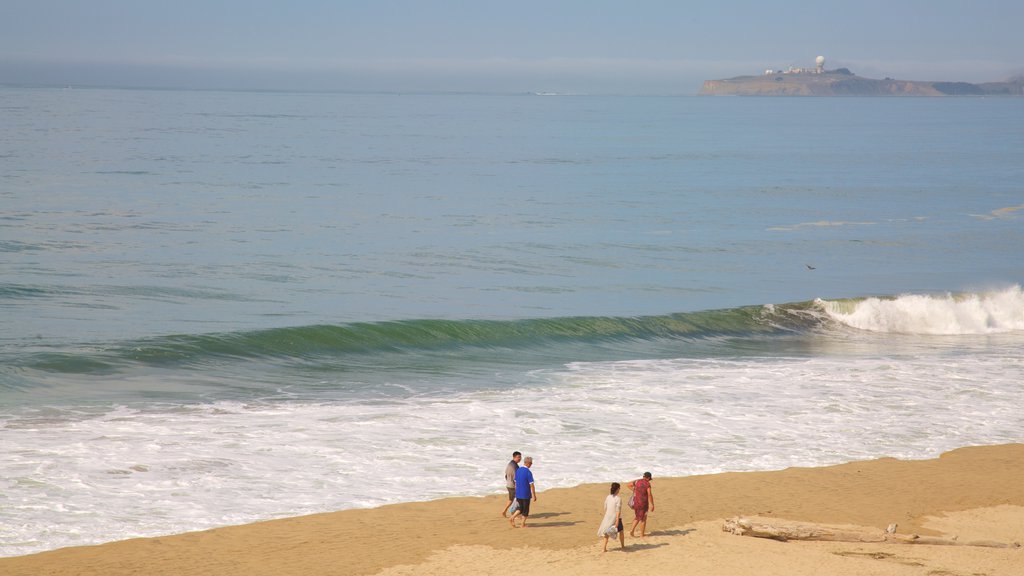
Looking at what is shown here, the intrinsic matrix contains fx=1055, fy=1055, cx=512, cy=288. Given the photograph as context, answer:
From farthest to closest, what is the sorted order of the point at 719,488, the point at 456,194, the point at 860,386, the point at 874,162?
the point at 874,162 < the point at 456,194 < the point at 860,386 < the point at 719,488

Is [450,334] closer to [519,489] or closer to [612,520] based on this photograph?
[519,489]

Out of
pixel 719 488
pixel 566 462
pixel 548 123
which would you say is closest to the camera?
pixel 719 488

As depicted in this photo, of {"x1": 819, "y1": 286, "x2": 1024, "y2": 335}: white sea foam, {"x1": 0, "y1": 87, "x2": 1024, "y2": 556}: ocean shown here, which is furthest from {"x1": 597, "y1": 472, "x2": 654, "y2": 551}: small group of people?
{"x1": 819, "y1": 286, "x2": 1024, "y2": 335}: white sea foam

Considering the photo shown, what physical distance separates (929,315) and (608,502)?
72.9ft

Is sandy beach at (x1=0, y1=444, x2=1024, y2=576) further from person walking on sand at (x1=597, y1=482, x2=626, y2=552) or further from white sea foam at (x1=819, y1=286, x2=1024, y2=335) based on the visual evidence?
white sea foam at (x1=819, y1=286, x2=1024, y2=335)

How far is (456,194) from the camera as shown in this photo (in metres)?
56.8

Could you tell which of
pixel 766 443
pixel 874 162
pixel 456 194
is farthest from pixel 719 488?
pixel 874 162

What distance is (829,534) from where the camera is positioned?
13.2 metres

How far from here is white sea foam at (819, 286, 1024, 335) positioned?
31375 mm

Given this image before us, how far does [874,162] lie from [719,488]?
78660 mm

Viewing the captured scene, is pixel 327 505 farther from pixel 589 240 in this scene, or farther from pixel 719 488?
pixel 589 240

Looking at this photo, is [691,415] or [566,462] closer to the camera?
[566,462]

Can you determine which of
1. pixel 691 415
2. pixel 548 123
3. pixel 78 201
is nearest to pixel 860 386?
pixel 691 415

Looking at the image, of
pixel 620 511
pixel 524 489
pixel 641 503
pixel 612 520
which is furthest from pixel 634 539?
pixel 524 489
